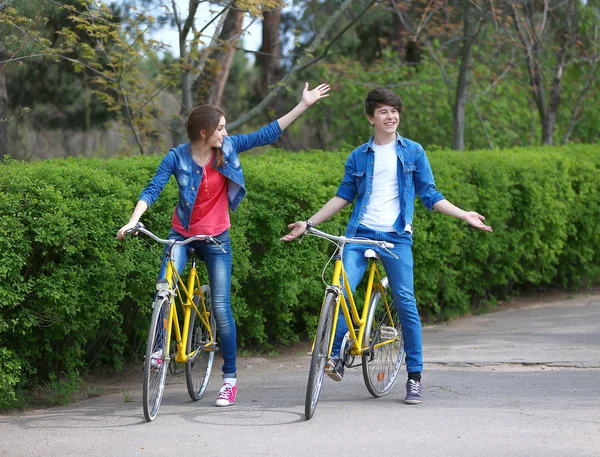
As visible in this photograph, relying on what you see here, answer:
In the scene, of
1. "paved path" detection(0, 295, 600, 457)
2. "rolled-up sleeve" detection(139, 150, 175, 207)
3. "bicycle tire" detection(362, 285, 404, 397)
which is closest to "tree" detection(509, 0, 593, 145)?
"paved path" detection(0, 295, 600, 457)

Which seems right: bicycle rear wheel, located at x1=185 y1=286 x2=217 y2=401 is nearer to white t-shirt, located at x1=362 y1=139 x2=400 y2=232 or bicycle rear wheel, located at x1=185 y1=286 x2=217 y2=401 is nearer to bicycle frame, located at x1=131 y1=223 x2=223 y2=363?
bicycle frame, located at x1=131 y1=223 x2=223 y2=363

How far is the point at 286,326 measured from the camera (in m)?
7.94

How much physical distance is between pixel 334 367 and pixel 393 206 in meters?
1.07

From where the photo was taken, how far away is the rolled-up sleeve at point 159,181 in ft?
18.6

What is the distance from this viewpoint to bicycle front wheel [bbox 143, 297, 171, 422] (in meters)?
5.37

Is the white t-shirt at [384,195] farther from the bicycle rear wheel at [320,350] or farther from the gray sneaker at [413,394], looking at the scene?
the gray sneaker at [413,394]

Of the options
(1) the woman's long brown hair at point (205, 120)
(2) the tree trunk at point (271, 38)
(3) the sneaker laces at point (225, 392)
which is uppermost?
(2) the tree trunk at point (271, 38)

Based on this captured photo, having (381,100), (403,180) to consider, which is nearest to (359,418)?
(403,180)

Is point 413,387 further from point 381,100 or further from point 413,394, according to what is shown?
point 381,100

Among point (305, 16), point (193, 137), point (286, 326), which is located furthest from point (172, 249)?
point (305, 16)

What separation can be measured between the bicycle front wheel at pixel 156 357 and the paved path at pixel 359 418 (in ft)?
0.42

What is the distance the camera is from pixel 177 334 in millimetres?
5738

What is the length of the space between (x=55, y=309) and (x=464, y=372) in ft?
9.56

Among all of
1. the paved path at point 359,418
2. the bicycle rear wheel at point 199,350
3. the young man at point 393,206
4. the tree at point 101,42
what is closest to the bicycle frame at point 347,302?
the young man at point 393,206
